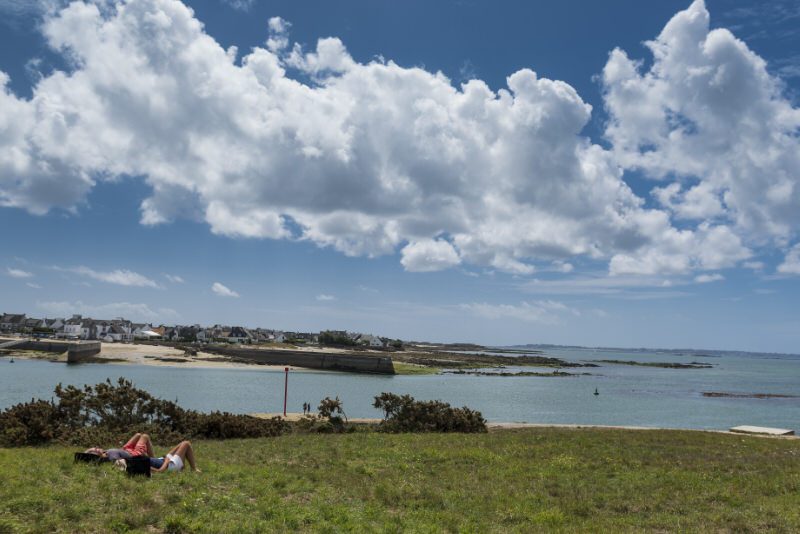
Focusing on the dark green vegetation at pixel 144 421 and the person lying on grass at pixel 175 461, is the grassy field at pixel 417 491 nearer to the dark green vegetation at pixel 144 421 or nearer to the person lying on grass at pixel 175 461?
the person lying on grass at pixel 175 461

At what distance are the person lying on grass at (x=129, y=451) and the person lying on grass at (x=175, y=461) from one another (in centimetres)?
42

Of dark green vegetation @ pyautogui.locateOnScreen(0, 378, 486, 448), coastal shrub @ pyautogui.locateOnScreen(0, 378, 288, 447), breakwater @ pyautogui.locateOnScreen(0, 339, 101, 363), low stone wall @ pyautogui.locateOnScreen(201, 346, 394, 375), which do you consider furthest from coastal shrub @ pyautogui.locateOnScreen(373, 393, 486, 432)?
breakwater @ pyautogui.locateOnScreen(0, 339, 101, 363)

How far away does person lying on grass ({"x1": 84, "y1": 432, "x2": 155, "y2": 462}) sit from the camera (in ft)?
39.7

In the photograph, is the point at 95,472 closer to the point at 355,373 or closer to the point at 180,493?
the point at 180,493

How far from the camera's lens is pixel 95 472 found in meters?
11.3

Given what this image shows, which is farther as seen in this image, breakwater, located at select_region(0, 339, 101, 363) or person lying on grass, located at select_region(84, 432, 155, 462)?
breakwater, located at select_region(0, 339, 101, 363)

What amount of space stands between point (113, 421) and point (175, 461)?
14.1 metres

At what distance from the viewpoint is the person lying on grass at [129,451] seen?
476 inches

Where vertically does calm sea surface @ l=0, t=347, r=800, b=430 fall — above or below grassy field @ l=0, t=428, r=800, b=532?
below

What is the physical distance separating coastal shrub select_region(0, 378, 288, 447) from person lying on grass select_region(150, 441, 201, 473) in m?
9.43

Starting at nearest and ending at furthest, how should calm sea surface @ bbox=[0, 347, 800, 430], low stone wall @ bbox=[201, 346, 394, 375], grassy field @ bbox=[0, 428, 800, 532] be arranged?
grassy field @ bbox=[0, 428, 800, 532] → calm sea surface @ bbox=[0, 347, 800, 430] → low stone wall @ bbox=[201, 346, 394, 375]

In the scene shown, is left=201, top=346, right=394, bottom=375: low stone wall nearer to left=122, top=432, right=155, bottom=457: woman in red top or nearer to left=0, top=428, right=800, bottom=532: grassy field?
left=0, top=428, right=800, bottom=532: grassy field

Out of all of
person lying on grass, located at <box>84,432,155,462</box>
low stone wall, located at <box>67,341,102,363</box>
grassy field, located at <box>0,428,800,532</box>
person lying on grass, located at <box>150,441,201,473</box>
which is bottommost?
low stone wall, located at <box>67,341,102,363</box>

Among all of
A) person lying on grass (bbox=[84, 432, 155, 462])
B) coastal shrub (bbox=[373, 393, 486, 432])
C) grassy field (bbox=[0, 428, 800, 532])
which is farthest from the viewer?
coastal shrub (bbox=[373, 393, 486, 432])
